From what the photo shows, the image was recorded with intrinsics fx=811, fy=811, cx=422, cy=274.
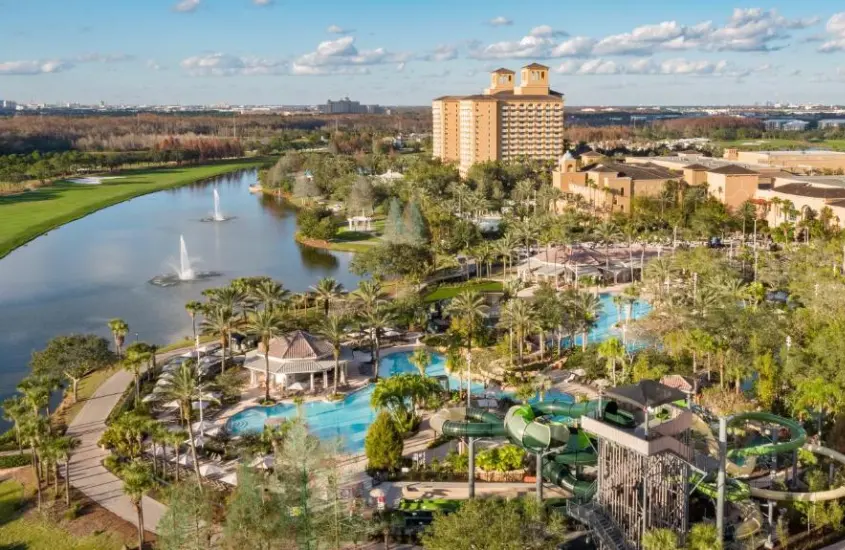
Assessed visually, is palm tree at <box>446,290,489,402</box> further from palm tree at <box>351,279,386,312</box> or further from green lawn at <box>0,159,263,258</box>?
green lawn at <box>0,159,263,258</box>

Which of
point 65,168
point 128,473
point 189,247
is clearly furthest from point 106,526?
point 65,168

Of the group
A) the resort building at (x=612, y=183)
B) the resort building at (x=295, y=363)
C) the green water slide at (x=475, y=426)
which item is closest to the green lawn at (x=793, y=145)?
the resort building at (x=612, y=183)

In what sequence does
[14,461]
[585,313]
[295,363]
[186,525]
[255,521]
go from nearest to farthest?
[255,521], [186,525], [14,461], [295,363], [585,313]

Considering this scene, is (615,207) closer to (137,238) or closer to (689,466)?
(137,238)

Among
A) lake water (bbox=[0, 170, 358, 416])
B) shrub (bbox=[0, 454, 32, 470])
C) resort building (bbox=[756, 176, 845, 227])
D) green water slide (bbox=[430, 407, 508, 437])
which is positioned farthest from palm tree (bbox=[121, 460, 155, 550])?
resort building (bbox=[756, 176, 845, 227])

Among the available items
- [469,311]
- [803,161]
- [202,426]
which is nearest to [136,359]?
[202,426]

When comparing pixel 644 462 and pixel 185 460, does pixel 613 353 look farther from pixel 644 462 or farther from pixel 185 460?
pixel 185 460

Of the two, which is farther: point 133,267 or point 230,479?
point 133,267

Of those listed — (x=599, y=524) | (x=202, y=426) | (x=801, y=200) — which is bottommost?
(x=202, y=426)

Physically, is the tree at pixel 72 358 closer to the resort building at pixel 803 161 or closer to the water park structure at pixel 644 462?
the water park structure at pixel 644 462
